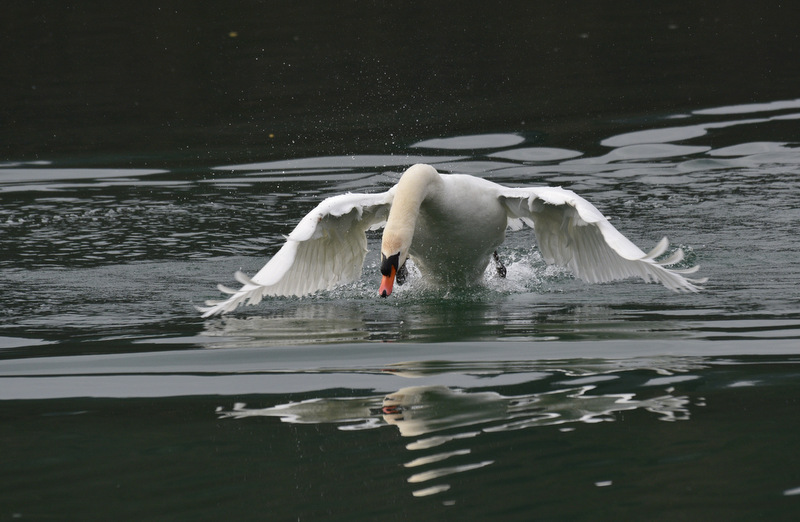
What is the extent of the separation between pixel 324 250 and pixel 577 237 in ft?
5.73

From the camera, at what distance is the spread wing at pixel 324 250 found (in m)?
7.83

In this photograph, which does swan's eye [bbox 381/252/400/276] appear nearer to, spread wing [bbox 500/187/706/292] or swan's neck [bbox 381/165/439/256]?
swan's neck [bbox 381/165/439/256]

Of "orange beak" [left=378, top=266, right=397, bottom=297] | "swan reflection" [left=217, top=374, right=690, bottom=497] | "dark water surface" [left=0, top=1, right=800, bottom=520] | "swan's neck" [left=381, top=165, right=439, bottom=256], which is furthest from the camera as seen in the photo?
"swan's neck" [left=381, top=165, right=439, bottom=256]

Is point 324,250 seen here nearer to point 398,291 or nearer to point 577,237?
point 398,291

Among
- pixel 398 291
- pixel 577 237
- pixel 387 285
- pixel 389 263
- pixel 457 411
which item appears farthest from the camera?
pixel 398 291

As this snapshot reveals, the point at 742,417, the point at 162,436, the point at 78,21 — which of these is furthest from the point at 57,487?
the point at 78,21

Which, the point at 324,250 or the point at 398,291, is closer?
the point at 324,250

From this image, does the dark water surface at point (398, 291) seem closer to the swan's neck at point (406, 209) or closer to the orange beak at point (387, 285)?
the orange beak at point (387, 285)

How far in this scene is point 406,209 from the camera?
779 cm

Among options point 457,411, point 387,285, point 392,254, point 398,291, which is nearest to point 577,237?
point 398,291

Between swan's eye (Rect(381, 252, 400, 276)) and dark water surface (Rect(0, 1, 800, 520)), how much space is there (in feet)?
1.12

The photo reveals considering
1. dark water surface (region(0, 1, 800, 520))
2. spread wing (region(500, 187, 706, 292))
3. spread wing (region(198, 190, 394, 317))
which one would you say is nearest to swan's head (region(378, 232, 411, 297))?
dark water surface (region(0, 1, 800, 520))

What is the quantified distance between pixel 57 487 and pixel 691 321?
157 inches

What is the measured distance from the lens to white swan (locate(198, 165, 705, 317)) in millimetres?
7797
